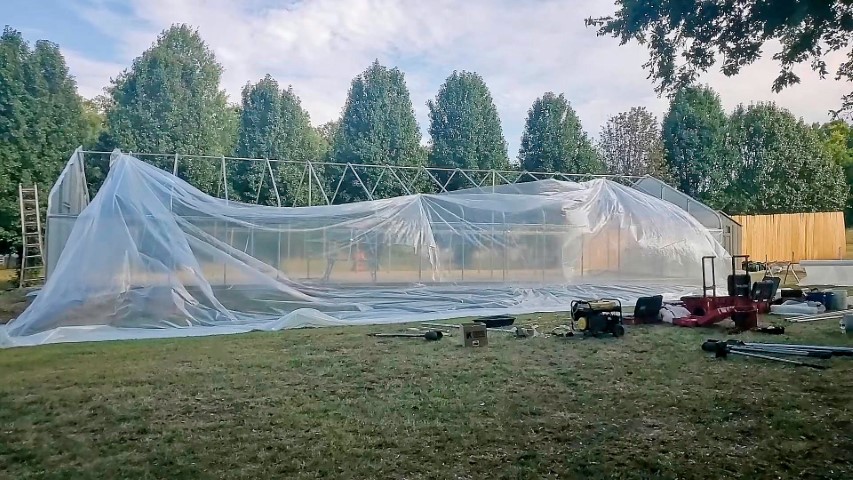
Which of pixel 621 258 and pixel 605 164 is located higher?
pixel 605 164

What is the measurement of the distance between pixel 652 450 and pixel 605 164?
1052 inches

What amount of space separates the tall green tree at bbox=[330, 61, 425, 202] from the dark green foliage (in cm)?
1935

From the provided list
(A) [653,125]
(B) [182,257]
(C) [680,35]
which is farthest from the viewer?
(A) [653,125]

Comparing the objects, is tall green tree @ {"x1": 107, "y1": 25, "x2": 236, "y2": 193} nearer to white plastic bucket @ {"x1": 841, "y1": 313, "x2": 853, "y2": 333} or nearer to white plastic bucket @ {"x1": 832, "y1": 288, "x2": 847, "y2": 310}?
white plastic bucket @ {"x1": 832, "y1": 288, "x2": 847, "y2": 310}

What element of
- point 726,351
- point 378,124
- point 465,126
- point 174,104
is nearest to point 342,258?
point 726,351

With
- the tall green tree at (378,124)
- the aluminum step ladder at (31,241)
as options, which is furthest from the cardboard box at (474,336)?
the tall green tree at (378,124)

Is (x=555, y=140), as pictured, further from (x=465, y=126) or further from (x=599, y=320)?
(x=599, y=320)

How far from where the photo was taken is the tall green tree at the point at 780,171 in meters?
27.5

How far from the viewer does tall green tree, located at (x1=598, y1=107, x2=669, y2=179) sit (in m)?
27.8

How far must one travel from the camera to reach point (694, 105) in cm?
2561

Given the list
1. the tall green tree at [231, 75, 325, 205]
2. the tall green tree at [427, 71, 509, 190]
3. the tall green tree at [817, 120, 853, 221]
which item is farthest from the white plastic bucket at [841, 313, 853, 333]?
the tall green tree at [817, 120, 853, 221]

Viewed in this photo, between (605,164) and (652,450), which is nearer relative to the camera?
(652,450)

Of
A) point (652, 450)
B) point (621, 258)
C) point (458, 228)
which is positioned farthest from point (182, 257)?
point (621, 258)

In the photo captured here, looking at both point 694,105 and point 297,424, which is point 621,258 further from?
point 694,105
